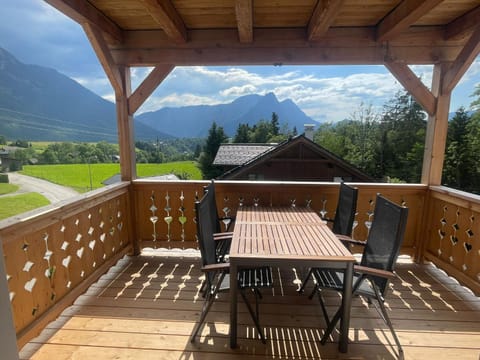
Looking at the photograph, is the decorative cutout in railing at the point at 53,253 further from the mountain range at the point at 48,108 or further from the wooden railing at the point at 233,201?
the mountain range at the point at 48,108

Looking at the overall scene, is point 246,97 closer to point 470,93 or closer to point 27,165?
point 470,93

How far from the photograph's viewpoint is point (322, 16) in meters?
2.36

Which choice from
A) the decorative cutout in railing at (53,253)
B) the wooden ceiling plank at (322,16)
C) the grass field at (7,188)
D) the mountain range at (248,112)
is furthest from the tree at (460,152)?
the grass field at (7,188)

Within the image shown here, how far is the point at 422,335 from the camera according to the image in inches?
80.5

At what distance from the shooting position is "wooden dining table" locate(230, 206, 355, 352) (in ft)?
5.83

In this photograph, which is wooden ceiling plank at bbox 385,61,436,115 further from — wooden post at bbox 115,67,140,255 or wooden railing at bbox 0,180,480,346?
wooden post at bbox 115,67,140,255

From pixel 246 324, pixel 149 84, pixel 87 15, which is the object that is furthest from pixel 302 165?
pixel 87 15

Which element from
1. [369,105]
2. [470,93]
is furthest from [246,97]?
[470,93]

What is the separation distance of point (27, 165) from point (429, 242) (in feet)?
15.0

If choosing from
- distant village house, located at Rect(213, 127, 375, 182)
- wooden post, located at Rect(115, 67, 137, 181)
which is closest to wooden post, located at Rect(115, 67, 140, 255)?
wooden post, located at Rect(115, 67, 137, 181)

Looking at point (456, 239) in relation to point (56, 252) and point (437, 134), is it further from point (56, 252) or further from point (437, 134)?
point (56, 252)

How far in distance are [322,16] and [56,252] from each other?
303 centimetres

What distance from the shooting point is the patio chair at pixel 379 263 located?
70.3 inches

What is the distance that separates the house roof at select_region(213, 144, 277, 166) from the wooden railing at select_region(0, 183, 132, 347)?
367 inches
